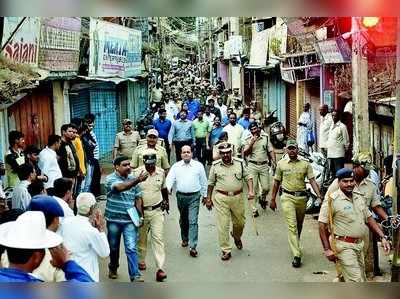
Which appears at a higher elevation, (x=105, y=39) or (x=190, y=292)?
(x=105, y=39)

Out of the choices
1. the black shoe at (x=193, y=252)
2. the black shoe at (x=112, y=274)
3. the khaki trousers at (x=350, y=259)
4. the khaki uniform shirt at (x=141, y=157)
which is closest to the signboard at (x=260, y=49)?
the khaki uniform shirt at (x=141, y=157)

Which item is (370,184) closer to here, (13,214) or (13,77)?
(13,214)

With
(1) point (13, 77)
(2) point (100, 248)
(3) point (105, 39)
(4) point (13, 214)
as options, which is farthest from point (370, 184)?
(3) point (105, 39)

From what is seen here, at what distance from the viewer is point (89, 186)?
10516 millimetres

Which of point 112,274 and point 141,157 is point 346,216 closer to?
point 112,274

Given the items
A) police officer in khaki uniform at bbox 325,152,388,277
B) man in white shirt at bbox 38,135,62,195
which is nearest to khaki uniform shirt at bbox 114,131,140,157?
man in white shirt at bbox 38,135,62,195

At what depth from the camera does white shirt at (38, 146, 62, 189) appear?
7953 millimetres

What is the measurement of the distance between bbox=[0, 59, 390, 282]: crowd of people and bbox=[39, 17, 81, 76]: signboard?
4.20ft

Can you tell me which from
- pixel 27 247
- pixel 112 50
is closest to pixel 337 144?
pixel 112 50

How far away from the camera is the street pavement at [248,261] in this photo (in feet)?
22.9

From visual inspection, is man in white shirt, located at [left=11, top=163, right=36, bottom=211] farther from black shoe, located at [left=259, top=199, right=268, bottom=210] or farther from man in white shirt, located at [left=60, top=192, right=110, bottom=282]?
black shoe, located at [left=259, top=199, right=268, bottom=210]

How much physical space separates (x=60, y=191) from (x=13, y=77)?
2.00 metres

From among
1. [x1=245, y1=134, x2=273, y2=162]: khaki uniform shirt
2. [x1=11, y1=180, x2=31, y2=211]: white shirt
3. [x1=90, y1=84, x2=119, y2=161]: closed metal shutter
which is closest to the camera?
[x1=11, y1=180, x2=31, y2=211]: white shirt

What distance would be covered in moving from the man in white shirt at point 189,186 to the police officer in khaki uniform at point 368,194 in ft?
6.87
